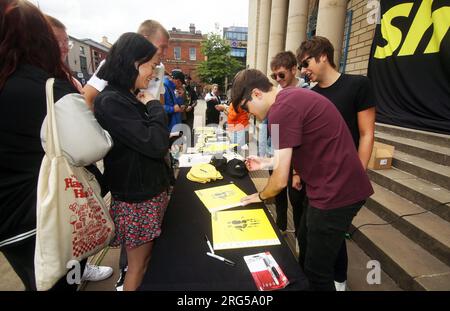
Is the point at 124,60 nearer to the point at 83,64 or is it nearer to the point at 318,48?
the point at 318,48

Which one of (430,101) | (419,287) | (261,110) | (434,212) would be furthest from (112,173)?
(430,101)

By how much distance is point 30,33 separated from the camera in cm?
91

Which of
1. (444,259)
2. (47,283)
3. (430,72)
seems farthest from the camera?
(430,72)

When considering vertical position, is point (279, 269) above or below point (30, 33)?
below

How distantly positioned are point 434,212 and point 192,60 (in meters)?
42.3

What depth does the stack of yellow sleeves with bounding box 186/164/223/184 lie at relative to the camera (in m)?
1.96

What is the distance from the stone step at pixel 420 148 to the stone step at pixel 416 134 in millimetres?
52

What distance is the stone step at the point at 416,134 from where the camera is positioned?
2987mm

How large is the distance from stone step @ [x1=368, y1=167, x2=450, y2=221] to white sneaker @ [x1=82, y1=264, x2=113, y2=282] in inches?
125

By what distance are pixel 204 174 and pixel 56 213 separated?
1.21m

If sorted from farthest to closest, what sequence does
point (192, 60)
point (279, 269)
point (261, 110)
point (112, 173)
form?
1. point (192, 60)
2. point (261, 110)
3. point (112, 173)
4. point (279, 269)

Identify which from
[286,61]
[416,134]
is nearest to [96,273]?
[286,61]

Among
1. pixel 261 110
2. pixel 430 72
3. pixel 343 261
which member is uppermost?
pixel 430 72
